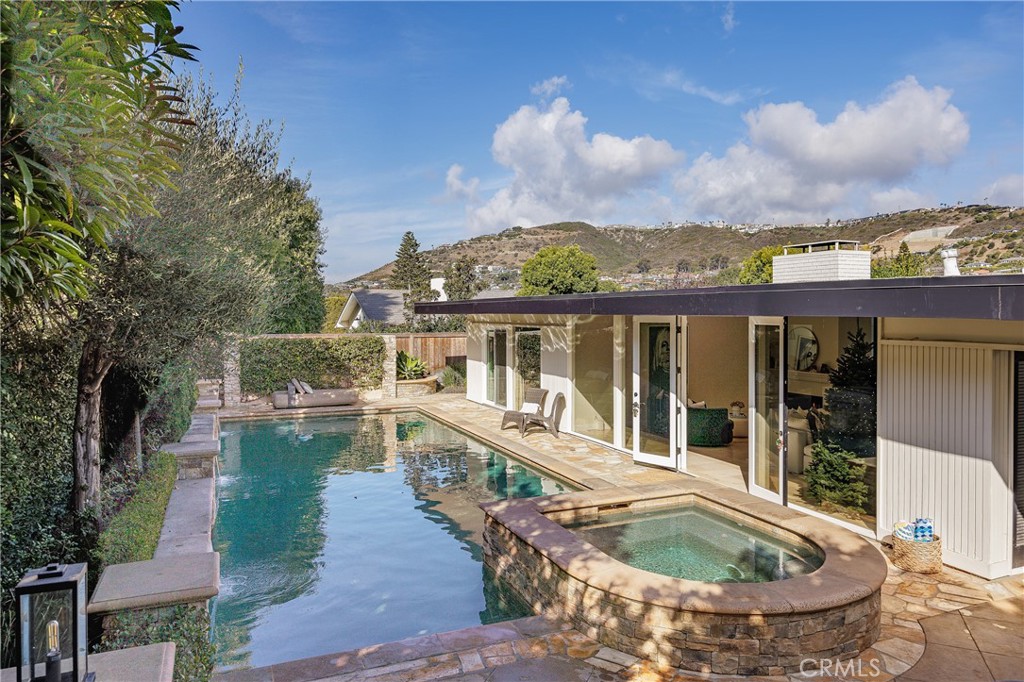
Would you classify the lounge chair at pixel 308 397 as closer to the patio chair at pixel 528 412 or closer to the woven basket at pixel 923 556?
the patio chair at pixel 528 412

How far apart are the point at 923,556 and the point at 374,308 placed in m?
32.7

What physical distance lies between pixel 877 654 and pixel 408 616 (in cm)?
382

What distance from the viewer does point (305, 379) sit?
1897 centimetres

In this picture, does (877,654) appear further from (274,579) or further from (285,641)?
(274,579)

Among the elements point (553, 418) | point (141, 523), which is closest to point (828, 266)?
point (553, 418)

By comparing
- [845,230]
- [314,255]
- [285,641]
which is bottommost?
[285,641]

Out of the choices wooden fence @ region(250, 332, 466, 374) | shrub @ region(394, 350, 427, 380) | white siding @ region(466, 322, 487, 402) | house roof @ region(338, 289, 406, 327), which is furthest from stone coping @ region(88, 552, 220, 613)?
house roof @ region(338, 289, 406, 327)

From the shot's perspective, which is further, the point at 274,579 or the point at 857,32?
the point at 857,32


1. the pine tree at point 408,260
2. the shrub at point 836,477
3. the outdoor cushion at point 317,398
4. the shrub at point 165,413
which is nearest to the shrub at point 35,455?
the shrub at point 165,413

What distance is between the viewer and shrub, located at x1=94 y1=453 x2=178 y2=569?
17.2 ft

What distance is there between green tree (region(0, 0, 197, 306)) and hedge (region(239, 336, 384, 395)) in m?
15.6

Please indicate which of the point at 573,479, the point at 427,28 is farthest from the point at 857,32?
the point at 573,479

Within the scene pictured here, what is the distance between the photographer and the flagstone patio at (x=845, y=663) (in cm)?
444

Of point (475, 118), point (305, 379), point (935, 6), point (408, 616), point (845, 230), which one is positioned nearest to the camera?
point (408, 616)
